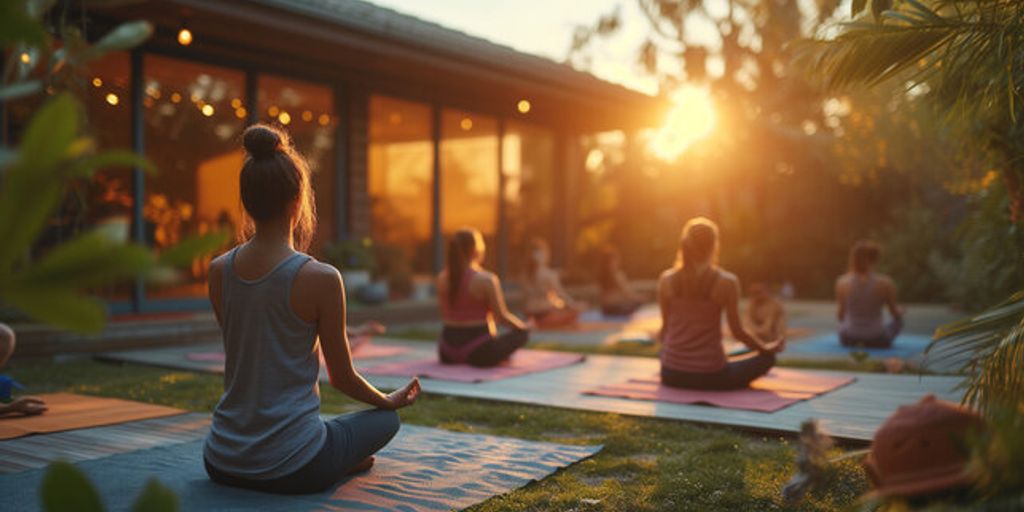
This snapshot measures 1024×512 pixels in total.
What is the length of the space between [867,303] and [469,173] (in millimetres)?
6685

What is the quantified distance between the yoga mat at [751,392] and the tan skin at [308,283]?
8.84 ft

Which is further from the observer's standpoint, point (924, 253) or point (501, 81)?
point (924, 253)

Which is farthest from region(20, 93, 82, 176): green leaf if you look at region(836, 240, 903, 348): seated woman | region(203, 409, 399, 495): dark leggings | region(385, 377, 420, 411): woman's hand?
region(836, 240, 903, 348): seated woman

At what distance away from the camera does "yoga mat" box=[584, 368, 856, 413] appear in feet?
16.9

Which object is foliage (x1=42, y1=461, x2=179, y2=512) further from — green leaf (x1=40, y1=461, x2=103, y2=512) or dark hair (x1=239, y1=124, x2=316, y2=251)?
dark hair (x1=239, y1=124, x2=316, y2=251)

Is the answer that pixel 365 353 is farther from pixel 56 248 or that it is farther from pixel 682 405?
pixel 56 248

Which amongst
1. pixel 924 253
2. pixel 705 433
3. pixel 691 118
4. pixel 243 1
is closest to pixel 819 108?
pixel 691 118

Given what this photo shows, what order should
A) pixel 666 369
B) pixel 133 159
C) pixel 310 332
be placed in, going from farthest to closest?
1. pixel 666 369
2. pixel 310 332
3. pixel 133 159

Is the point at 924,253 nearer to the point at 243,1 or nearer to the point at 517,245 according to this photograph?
the point at 517,245

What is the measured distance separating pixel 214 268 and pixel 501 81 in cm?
851

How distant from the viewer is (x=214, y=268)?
3154mm

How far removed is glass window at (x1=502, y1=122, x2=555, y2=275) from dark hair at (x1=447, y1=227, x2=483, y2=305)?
282 inches

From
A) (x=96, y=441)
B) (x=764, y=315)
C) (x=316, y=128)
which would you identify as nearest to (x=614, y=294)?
(x=764, y=315)

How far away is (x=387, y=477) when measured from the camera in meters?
3.46
